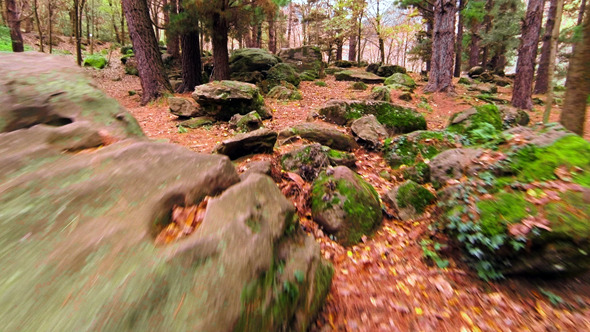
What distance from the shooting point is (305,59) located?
1717 cm

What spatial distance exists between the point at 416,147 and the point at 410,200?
2084 mm

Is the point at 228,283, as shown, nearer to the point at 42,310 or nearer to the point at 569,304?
the point at 42,310

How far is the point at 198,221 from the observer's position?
2.21 metres

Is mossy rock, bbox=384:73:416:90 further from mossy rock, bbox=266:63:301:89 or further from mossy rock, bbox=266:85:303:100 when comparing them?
mossy rock, bbox=266:85:303:100

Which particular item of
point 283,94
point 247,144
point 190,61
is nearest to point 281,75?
point 283,94

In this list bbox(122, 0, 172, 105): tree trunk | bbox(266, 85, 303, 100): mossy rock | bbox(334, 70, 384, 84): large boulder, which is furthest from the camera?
bbox(334, 70, 384, 84): large boulder

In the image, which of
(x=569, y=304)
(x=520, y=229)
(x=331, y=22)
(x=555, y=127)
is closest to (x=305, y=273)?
(x=520, y=229)

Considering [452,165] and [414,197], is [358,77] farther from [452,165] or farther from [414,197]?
[414,197]

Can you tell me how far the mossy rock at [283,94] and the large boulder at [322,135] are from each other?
4.51 metres

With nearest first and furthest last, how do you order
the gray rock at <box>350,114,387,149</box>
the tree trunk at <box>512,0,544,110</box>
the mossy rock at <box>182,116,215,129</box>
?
1. the gray rock at <box>350,114,387,149</box>
2. the mossy rock at <box>182,116,215,129</box>
3. the tree trunk at <box>512,0,544,110</box>

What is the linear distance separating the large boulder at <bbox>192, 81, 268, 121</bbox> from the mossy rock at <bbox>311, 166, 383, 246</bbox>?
432 centimetres

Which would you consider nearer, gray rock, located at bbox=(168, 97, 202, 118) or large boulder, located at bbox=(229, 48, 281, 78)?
gray rock, located at bbox=(168, 97, 202, 118)

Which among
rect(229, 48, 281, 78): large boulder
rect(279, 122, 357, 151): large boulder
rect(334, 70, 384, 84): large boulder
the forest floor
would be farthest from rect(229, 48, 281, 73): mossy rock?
the forest floor

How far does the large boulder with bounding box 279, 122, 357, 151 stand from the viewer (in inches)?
264
